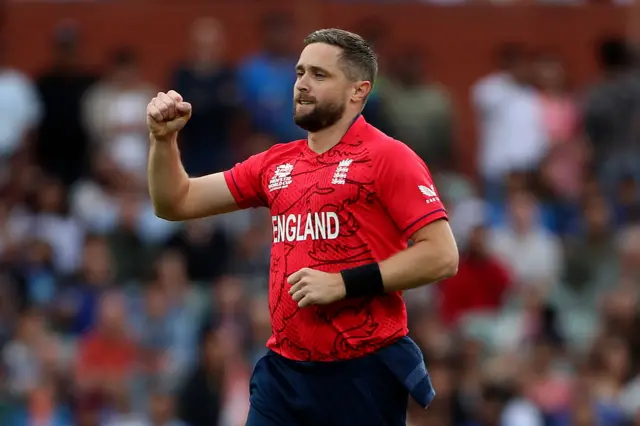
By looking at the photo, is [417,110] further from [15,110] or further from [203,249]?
[15,110]

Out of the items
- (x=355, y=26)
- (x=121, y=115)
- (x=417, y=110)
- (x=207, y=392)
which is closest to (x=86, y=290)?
(x=207, y=392)

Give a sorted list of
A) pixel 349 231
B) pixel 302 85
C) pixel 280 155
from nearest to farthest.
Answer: pixel 349 231
pixel 302 85
pixel 280 155

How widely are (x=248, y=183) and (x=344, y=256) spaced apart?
71cm

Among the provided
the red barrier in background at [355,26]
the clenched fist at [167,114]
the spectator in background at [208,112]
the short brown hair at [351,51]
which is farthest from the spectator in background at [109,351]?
the short brown hair at [351,51]

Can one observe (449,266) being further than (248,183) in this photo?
No

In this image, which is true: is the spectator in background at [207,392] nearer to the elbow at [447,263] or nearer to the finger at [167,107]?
the finger at [167,107]

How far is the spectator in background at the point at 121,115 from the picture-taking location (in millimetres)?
14062

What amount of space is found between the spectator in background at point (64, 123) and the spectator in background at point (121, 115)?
5.2 inches

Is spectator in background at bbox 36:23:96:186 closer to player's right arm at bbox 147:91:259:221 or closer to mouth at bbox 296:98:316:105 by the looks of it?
player's right arm at bbox 147:91:259:221

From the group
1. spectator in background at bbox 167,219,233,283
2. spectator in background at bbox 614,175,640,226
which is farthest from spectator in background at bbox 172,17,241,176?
spectator in background at bbox 614,175,640,226

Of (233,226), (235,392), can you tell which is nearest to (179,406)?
(235,392)

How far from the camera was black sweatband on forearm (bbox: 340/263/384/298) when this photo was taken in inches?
238

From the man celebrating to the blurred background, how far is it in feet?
16.9

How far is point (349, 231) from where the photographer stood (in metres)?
6.20
